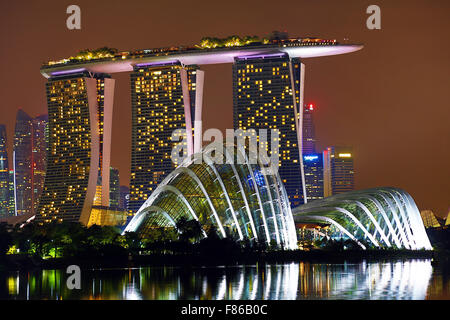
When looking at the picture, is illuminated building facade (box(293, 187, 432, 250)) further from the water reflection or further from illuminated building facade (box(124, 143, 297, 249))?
the water reflection

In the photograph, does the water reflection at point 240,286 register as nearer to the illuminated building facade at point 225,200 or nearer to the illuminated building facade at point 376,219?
the illuminated building facade at point 225,200

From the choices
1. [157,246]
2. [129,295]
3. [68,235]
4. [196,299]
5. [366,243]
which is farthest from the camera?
[366,243]

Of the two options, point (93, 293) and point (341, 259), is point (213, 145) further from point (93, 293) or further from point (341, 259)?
point (93, 293)

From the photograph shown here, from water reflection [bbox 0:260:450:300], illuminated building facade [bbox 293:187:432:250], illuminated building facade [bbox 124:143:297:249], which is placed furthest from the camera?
illuminated building facade [bbox 293:187:432:250]

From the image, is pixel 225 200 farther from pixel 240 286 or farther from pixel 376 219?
pixel 240 286

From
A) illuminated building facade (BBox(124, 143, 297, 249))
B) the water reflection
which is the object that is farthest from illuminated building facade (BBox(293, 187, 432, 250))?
the water reflection
